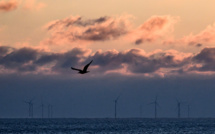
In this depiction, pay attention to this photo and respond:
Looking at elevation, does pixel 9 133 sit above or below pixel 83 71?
below

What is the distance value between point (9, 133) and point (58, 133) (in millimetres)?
13420

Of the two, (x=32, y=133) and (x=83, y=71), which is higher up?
(x=83, y=71)

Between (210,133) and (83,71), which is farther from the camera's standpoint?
(210,133)

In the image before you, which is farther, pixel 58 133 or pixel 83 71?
pixel 58 133

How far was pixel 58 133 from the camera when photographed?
532ft

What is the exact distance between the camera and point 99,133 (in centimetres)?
16125

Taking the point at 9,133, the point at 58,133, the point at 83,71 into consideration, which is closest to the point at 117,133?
the point at 58,133

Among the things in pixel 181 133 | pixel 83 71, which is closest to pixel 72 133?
pixel 181 133

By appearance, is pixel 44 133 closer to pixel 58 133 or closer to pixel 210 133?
pixel 58 133

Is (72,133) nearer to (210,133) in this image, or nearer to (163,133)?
(163,133)

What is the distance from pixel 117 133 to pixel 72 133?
12150 millimetres

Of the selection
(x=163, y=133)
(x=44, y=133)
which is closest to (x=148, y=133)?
(x=163, y=133)

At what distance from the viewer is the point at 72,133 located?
16188cm

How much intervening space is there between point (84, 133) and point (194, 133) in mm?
29589
